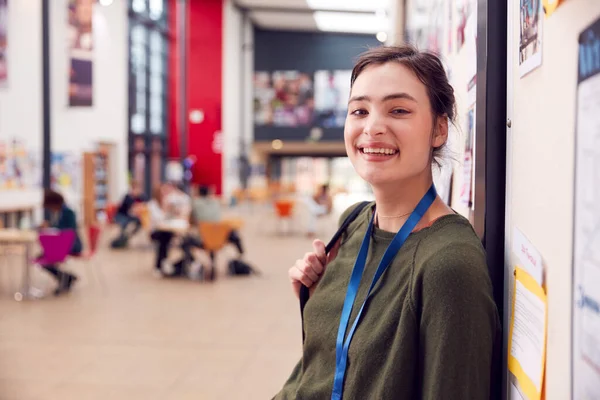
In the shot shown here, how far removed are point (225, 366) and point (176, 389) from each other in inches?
23.8

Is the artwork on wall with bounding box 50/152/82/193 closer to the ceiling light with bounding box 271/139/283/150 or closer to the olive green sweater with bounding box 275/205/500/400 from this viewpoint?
the olive green sweater with bounding box 275/205/500/400

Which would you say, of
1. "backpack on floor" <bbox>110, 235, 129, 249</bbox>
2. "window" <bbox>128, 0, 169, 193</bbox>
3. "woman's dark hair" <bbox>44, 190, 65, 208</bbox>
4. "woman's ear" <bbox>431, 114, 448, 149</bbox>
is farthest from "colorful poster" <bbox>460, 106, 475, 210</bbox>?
"window" <bbox>128, 0, 169, 193</bbox>

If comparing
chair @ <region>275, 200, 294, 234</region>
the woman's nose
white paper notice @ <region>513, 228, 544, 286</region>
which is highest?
the woman's nose

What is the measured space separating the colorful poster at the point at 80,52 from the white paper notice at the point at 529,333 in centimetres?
1458

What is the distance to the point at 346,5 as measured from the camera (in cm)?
2497

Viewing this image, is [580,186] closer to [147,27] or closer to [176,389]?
[176,389]

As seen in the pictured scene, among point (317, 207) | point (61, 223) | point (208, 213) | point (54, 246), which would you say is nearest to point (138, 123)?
Result: point (317, 207)

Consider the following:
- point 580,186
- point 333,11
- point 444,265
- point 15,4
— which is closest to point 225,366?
point 444,265

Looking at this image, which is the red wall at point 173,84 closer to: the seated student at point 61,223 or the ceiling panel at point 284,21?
the ceiling panel at point 284,21

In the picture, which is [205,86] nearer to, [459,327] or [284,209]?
[284,209]

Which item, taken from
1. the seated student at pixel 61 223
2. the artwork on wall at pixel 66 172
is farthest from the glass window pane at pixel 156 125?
the seated student at pixel 61 223

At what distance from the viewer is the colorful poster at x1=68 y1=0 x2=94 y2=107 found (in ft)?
47.4

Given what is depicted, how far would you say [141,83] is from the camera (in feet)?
68.0

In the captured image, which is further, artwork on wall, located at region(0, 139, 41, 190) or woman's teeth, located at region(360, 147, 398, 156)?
artwork on wall, located at region(0, 139, 41, 190)
